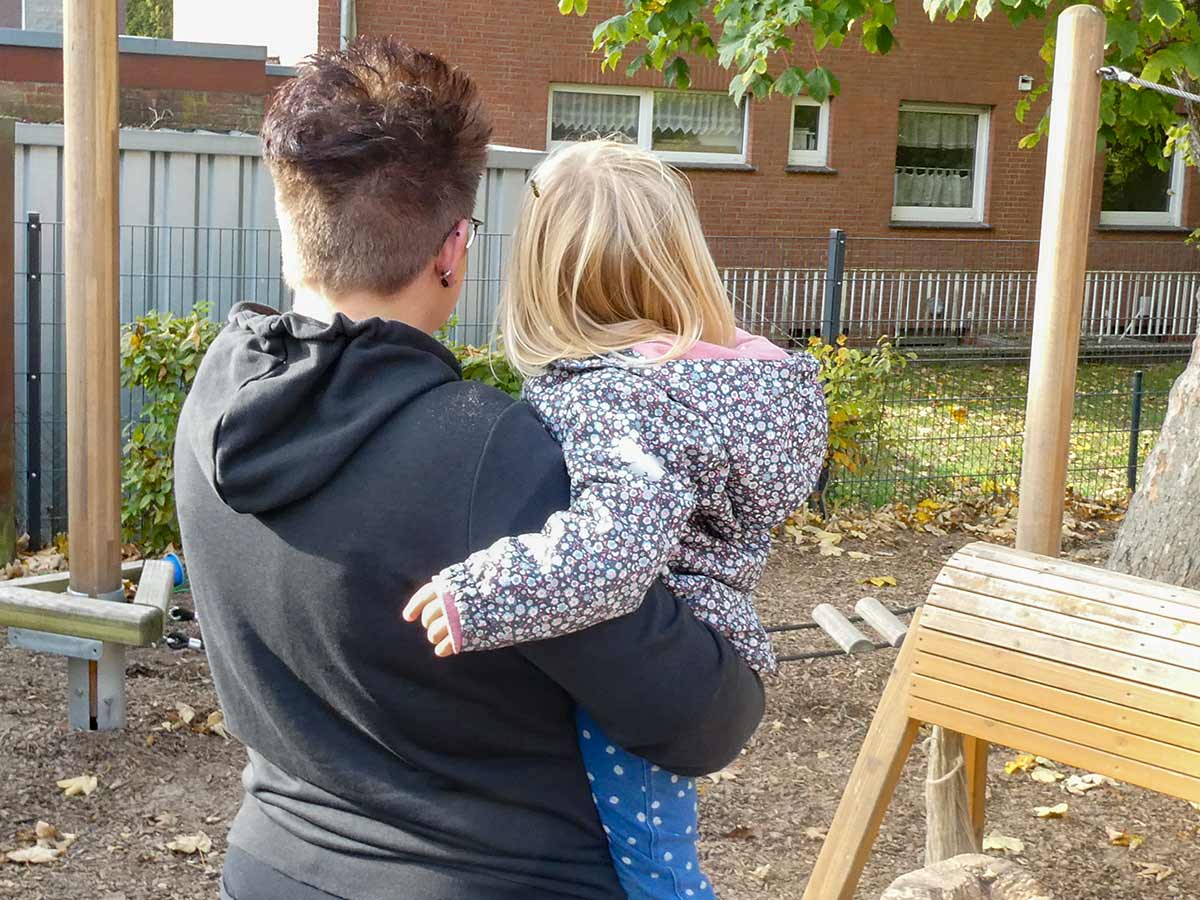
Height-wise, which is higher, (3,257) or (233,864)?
(3,257)

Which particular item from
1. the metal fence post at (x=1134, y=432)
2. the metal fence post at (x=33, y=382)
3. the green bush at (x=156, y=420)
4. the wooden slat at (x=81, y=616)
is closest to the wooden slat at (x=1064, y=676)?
the wooden slat at (x=81, y=616)

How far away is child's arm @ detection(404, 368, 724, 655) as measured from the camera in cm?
129

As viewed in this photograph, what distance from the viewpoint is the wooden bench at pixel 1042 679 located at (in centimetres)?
236

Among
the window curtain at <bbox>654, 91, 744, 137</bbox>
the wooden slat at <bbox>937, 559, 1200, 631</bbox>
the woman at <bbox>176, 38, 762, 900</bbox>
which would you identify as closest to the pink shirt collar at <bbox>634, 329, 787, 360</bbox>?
the woman at <bbox>176, 38, 762, 900</bbox>

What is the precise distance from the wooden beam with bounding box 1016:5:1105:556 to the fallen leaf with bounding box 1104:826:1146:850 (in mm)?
1345

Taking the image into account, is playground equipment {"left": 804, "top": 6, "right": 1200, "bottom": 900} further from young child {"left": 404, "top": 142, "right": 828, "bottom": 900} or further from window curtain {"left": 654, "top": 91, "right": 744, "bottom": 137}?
window curtain {"left": 654, "top": 91, "right": 744, "bottom": 137}

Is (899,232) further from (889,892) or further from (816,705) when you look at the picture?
(889,892)

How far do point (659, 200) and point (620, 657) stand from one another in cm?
56

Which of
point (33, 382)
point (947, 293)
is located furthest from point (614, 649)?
point (947, 293)

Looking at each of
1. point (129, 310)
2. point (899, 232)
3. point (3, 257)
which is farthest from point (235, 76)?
point (899, 232)

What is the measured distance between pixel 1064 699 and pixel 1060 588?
20cm

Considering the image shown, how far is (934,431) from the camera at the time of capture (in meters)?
8.77

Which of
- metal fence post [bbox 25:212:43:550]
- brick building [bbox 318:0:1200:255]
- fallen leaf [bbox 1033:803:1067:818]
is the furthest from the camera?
brick building [bbox 318:0:1200:255]

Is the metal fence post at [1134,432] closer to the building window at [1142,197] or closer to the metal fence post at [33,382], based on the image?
the metal fence post at [33,382]
